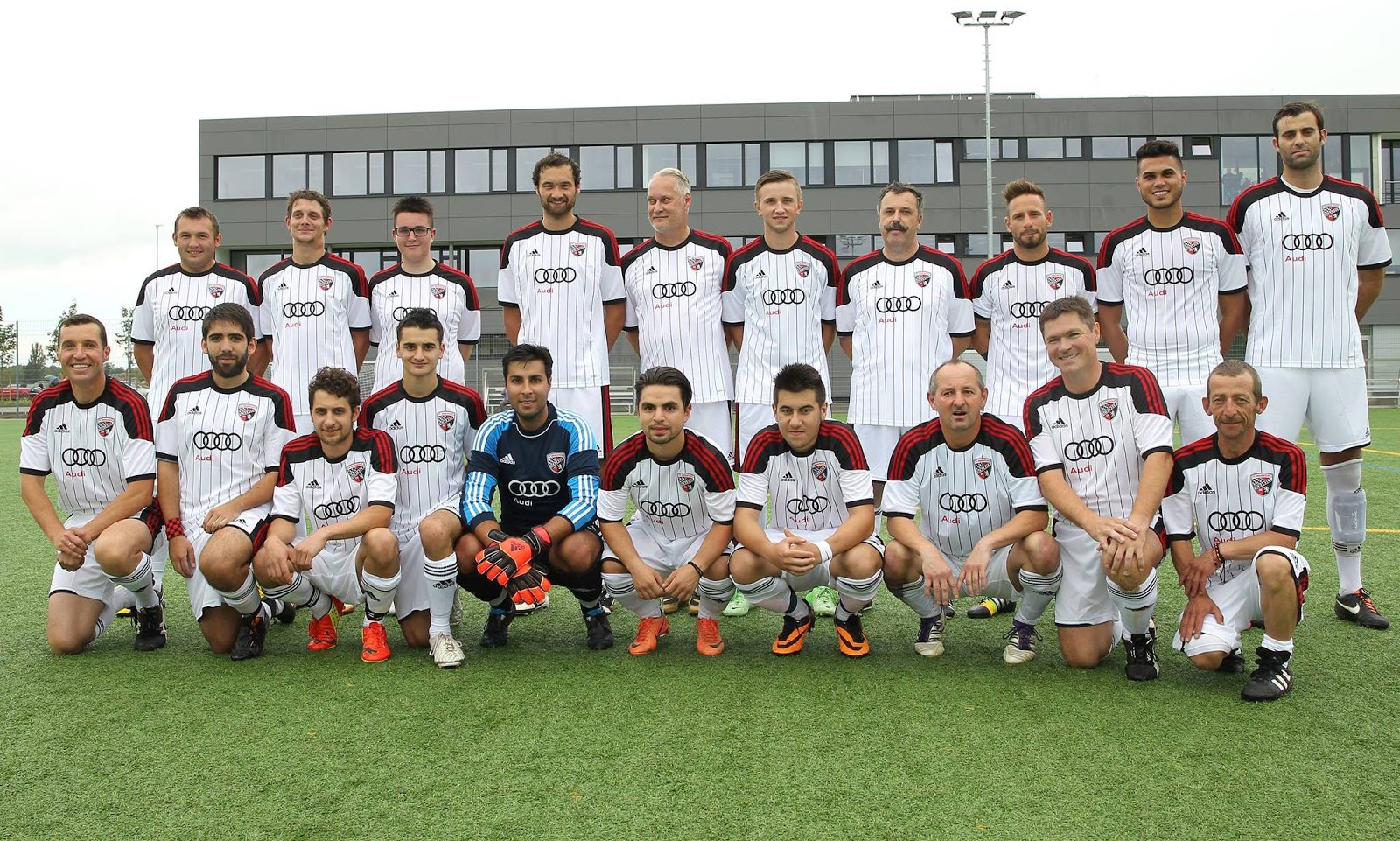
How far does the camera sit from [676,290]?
5062mm

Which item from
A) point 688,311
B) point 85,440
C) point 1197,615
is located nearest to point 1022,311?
point 688,311

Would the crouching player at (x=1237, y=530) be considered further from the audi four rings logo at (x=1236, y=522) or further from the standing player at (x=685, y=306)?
the standing player at (x=685, y=306)

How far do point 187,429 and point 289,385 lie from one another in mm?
919

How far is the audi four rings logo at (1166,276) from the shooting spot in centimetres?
455

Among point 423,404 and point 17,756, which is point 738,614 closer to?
point 423,404

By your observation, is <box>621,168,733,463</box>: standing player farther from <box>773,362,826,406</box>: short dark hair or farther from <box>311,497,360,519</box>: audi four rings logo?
<box>311,497,360,519</box>: audi four rings logo

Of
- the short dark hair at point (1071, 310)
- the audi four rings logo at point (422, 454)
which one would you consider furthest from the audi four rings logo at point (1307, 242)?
the audi four rings logo at point (422, 454)

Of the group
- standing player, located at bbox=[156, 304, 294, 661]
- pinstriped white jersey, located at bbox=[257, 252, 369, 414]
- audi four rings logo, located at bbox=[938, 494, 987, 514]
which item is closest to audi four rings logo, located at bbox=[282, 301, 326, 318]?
pinstriped white jersey, located at bbox=[257, 252, 369, 414]

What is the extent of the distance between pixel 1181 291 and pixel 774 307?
1.84 m

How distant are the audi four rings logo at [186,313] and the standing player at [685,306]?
2.18 m

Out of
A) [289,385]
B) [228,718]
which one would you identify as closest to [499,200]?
[289,385]

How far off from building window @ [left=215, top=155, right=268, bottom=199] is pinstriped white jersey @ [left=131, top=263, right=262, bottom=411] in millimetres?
30154

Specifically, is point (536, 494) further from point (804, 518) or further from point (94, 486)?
point (94, 486)

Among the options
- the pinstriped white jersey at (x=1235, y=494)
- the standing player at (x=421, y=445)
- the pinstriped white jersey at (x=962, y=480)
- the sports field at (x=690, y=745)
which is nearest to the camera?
the sports field at (x=690, y=745)
